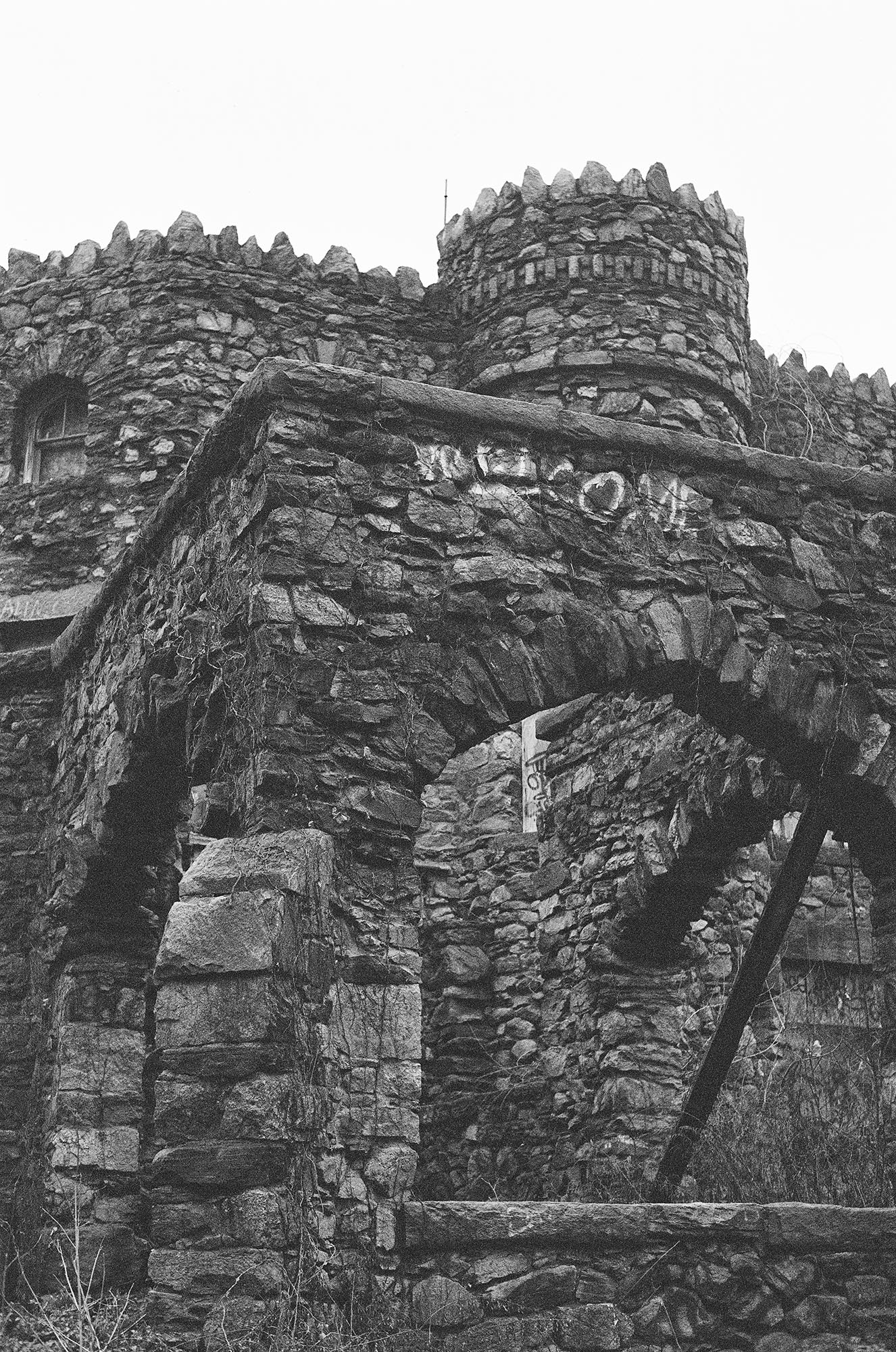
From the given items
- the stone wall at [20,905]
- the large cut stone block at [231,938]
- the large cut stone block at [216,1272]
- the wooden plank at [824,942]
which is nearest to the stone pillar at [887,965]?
the large cut stone block at [231,938]

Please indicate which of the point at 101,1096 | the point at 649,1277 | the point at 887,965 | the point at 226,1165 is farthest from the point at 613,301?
the point at 226,1165

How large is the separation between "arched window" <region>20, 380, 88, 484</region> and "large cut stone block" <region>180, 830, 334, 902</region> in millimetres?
7629

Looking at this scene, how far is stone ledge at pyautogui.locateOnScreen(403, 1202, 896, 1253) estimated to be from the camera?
5664 mm

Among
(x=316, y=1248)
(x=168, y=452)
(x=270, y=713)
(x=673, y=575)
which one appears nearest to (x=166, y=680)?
(x=270, y=713)

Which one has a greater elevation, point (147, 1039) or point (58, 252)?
point (58, 252)

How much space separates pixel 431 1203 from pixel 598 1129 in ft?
11.5

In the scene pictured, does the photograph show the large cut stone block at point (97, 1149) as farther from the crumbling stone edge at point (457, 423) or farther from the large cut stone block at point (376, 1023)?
the crumbling stone edge at point (457, 423)

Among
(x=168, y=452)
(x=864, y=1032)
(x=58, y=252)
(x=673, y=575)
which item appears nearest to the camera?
(x=673, y=575)

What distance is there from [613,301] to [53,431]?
463 centimetres

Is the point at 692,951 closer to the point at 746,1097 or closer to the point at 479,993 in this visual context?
the point at 746,1097

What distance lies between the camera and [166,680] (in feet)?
23.7

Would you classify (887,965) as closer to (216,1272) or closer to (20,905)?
(216,1272)

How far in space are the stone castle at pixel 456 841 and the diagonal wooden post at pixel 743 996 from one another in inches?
11.3

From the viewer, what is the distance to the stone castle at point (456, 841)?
568cm
